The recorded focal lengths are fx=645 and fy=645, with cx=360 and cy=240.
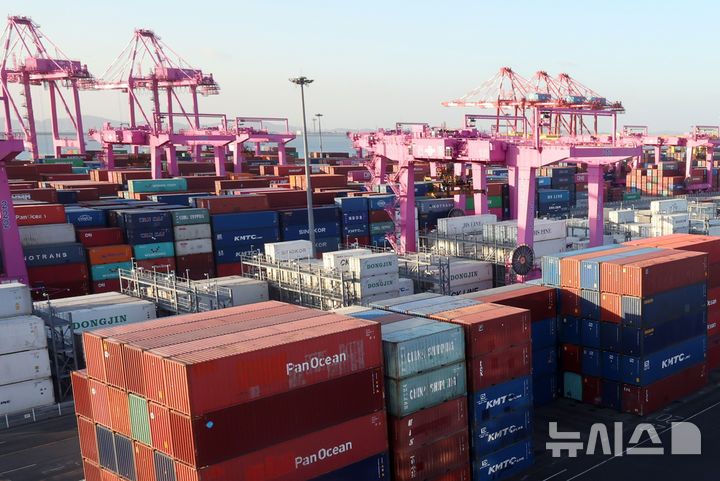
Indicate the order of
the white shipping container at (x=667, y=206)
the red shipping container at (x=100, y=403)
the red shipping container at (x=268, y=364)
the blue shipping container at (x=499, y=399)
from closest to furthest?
the red shipping container at (x=268, y=364) < the red shipping container at (x=100, y=403) < the blue shipping container at (x=499, y=399) < the white shipping container at (x=667, y=206)

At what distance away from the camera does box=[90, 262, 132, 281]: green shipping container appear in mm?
42625

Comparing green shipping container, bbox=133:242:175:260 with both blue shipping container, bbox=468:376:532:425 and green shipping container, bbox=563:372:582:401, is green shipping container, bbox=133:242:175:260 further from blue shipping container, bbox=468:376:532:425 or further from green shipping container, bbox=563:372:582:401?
blue shipping container, bbox=468:376:532:425

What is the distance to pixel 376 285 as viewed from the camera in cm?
3556

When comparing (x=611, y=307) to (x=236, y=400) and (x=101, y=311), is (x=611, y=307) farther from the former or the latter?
(x=101, y=311)

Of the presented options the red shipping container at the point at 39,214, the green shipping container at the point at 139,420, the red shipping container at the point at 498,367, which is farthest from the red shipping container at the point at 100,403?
the red shipping container at the point at 39,214

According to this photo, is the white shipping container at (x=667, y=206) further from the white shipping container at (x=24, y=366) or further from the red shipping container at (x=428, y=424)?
the white shipping container at (x=24, y=366)

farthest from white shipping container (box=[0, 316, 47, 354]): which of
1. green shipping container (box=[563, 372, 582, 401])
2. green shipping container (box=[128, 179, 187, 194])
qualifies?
green shipping container (box=[128, 179, 187, 194])

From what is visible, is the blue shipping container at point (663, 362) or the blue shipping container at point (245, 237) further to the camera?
the blue shipping container at point (245, 237)

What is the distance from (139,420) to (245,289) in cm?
2009

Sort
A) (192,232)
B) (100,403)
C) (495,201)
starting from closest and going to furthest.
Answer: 1. (100,403)
2. (192,232)
3. (495,201)

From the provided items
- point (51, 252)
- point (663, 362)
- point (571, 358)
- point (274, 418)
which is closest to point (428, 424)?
point (274, 418)

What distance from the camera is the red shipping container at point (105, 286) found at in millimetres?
42781

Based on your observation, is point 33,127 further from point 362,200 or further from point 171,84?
point 362,200

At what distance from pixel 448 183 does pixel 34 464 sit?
115 ft
